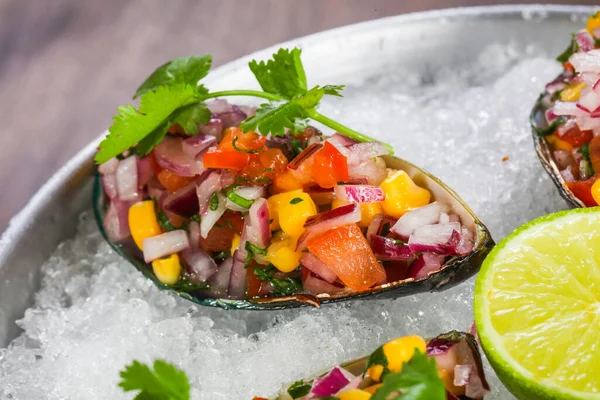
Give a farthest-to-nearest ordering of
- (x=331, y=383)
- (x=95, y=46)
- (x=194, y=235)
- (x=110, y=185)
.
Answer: (x=95, y=46) → (x=110, y=185) → (x=194, y=235) → (x=331, y=383)

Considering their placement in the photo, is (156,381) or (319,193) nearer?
(156,381)

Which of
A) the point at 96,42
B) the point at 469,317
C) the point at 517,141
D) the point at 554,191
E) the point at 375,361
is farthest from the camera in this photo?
the point at 96,42

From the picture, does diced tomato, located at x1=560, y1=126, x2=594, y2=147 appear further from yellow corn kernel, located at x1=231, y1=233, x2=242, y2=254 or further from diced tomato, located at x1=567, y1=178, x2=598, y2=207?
yellow corn kernel, located at x1=231, y1=233, x2=242, y2=254

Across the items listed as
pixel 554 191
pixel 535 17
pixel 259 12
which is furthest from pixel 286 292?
pixel 259 12

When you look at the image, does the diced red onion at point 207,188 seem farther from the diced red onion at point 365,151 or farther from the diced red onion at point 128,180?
the diced red onion at point 365,151

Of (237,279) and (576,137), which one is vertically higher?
(576,137)

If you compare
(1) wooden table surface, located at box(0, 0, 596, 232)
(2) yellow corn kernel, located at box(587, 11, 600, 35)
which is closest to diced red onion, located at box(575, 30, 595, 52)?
(2) yellow corn kernel, located at box(587, 11, 600, 35)

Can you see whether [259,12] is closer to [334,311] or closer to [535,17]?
[535,17]

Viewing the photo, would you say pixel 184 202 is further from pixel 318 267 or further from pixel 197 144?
pixel 318 267

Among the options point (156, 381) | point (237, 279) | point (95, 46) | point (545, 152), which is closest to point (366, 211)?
point (237, 279)
